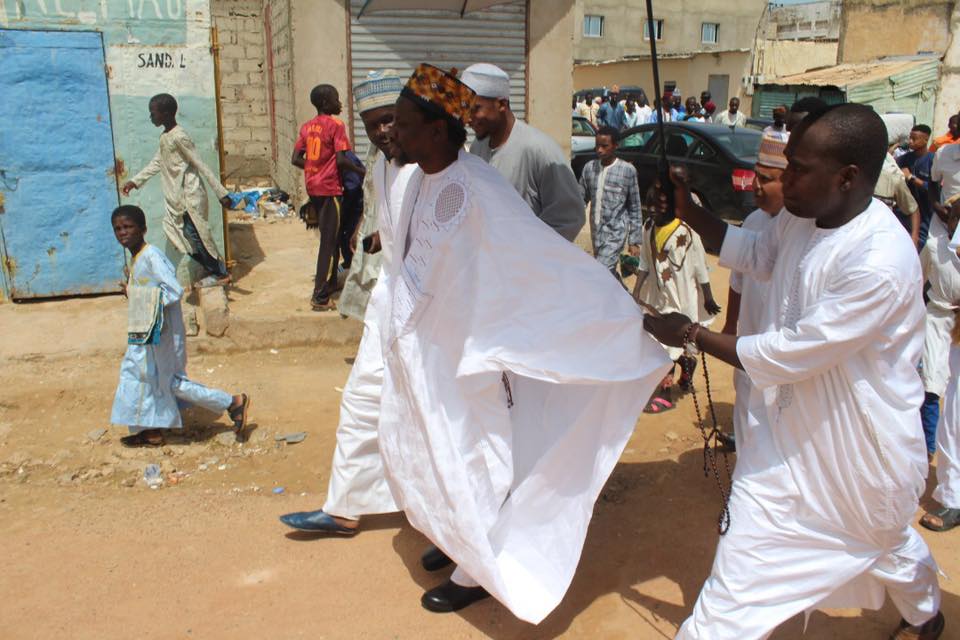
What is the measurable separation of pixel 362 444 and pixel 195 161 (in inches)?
176

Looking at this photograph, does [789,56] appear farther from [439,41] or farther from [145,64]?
[145,64]

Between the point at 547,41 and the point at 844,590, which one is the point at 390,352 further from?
the point at 547,41

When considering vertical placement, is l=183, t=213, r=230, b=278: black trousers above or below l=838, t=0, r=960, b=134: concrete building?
below

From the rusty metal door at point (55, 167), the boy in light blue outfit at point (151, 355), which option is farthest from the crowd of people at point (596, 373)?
the rusty metal door at point (55, 167)

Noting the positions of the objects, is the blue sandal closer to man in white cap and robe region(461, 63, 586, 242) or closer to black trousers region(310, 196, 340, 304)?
man in white cap and robe region(461, 63, 586, 242)

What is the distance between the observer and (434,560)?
3.59 meters

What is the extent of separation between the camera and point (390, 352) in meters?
3.23

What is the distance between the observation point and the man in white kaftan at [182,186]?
7109 millimetres

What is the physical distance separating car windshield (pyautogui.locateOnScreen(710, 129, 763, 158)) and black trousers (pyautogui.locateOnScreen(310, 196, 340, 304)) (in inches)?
255

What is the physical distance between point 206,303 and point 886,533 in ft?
17.5

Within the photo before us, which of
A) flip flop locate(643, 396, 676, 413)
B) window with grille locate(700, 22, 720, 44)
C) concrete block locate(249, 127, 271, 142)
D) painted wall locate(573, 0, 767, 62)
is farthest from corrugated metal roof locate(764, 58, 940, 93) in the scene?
window with grille locate(700, 22, 720, 44)

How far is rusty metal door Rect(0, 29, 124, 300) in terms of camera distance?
717 centimetres

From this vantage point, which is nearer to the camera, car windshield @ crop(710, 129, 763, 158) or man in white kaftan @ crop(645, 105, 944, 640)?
man in white kaftan @ crop(645, 105, 944, 640)

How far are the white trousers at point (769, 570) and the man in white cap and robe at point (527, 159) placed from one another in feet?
5.88
